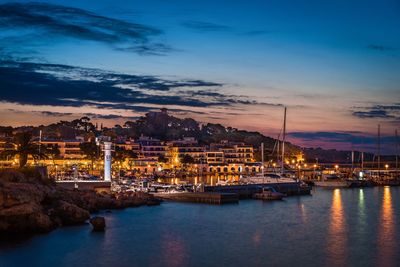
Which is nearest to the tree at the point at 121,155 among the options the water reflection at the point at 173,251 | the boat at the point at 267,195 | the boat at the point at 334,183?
the boat at the point at 334,183

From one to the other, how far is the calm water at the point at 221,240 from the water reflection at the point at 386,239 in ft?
0.15

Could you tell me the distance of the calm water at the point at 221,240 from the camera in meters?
25.2

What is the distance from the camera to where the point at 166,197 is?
52156 millimetres

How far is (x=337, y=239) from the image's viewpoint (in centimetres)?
3147

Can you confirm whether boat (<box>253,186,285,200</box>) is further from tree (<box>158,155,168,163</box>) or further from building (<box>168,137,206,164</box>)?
building (<box>168,137,206,164</box>)

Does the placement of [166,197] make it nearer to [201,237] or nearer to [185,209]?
[185,209]

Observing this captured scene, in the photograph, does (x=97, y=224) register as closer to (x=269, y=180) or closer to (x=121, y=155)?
(x=269, y=180)

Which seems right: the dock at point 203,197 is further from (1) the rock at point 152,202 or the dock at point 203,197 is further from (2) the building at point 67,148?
(2) the building at point 67,148

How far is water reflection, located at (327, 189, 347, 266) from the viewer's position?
25.9 meters

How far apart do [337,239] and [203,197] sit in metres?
20.6

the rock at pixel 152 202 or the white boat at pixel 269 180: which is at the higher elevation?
the white boat at pixel 269 180

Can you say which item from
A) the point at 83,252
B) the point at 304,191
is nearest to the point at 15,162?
the point at 304,191

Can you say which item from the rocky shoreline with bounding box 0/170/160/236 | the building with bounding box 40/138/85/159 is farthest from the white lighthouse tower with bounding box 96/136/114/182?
the building with bounding box 40/138/85/159

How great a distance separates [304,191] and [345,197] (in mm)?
4760
